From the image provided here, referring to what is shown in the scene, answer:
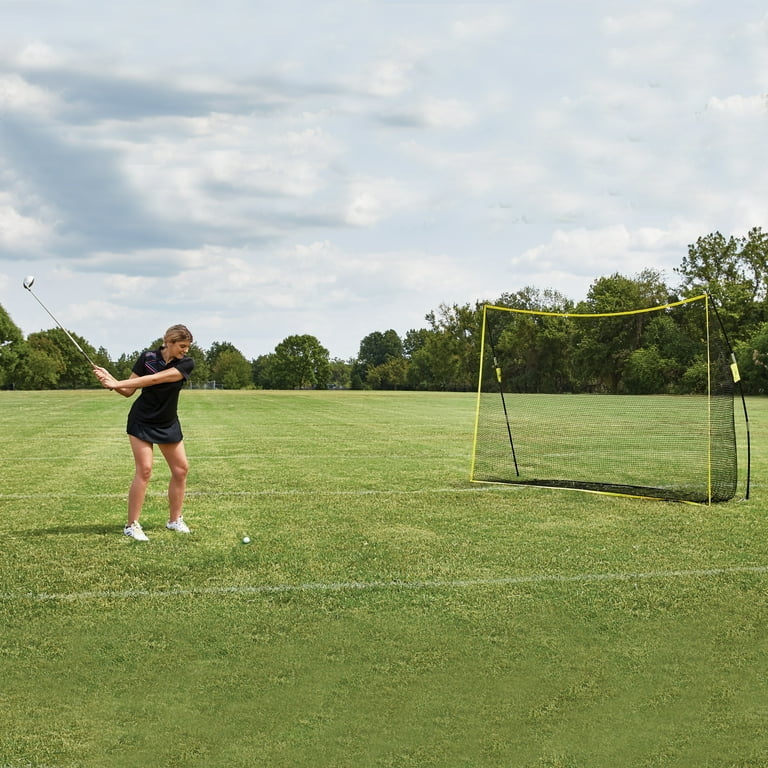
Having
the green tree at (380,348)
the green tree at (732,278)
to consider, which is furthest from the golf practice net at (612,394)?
the green tree at (380,348)

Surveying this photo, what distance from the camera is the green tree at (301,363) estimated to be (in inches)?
5049

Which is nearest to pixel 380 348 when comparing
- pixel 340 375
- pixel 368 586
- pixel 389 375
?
pixel 340 375

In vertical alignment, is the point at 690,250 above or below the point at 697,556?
above

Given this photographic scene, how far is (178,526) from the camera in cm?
772

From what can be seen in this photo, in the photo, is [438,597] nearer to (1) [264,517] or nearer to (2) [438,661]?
(2) [438,661]

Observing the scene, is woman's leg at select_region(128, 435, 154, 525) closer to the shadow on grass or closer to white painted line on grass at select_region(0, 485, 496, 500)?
the shadow on grass

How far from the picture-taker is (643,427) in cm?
2102

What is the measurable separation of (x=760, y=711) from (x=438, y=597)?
222 centimetres

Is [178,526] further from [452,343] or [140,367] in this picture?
[452,343]

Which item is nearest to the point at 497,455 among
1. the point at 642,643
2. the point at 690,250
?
the point at 642,643

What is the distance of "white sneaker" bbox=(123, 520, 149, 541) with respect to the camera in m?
7.26

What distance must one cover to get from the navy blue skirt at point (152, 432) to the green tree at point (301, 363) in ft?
397

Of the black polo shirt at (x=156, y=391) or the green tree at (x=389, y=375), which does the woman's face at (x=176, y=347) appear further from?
the green tree at (x=389, y=375)

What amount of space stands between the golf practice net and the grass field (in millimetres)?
1608
